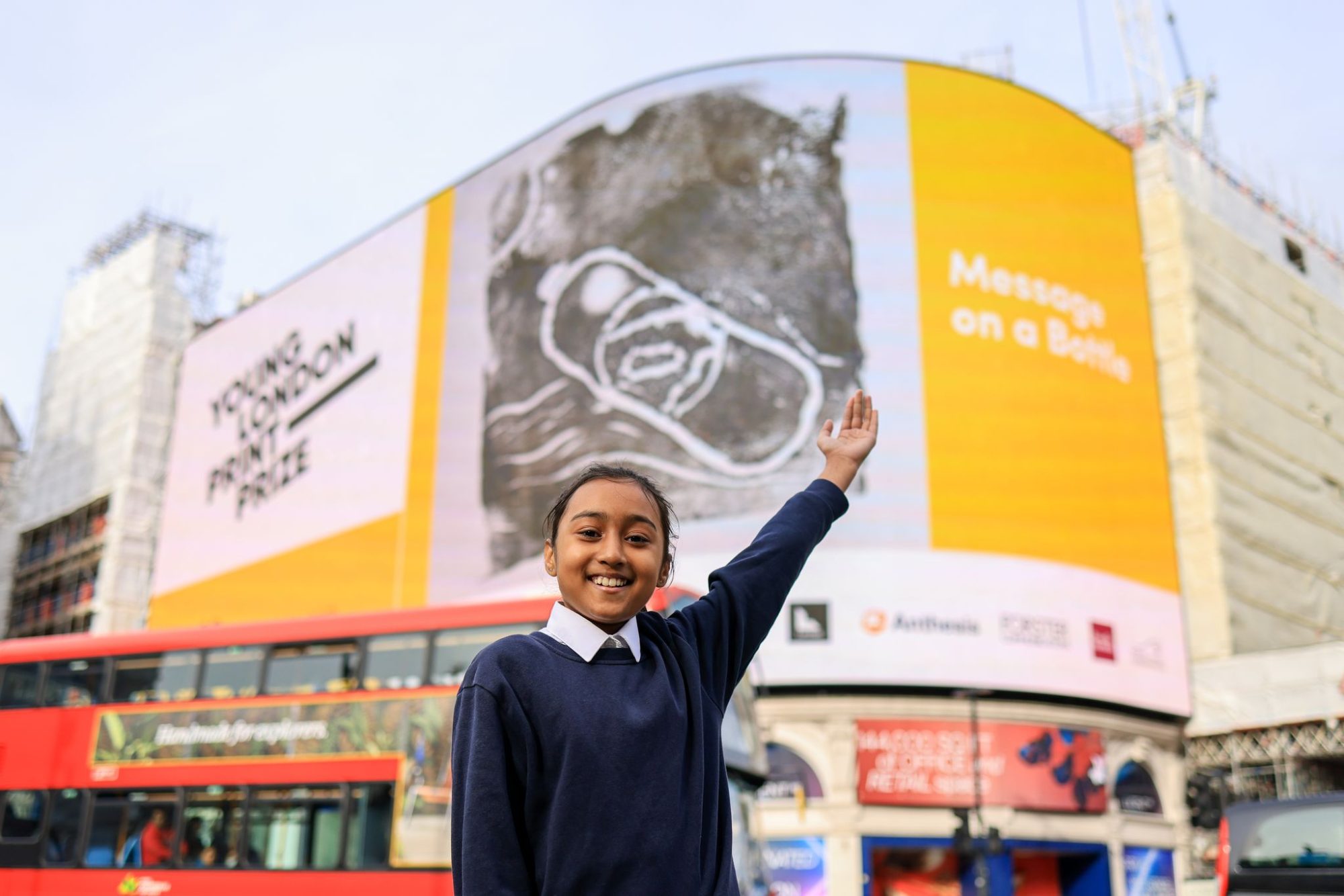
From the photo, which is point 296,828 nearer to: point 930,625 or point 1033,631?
point 930,625

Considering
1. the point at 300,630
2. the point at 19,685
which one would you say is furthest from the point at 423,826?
the point at 19,685

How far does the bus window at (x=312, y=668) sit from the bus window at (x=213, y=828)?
109 cm

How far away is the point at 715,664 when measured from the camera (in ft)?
7.73

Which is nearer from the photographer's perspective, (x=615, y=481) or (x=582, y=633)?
(x=582, y=633)

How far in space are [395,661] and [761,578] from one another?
998 centimetres

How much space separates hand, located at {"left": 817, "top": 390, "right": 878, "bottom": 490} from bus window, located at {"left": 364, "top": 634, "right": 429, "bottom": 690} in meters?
9.57

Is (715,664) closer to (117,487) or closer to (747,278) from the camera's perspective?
(747,278)

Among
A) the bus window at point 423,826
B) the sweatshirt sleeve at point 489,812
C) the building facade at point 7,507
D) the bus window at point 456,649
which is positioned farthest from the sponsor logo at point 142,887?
the building facade at point 7,507

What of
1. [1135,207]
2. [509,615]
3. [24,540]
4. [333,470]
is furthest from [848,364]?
[24,540]

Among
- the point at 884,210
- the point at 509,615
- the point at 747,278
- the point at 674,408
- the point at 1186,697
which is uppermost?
the point at 884,210

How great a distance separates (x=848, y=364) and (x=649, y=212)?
19.9ft

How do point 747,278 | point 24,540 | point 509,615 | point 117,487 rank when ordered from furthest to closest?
1. point 24,540
2. point 117,487
3. point 747,278
4. point 509,615

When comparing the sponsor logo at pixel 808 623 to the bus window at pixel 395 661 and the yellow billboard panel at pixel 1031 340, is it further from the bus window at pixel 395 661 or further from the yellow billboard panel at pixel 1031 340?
the bus window at pixel 395 661

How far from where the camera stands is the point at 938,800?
82.8 feet
